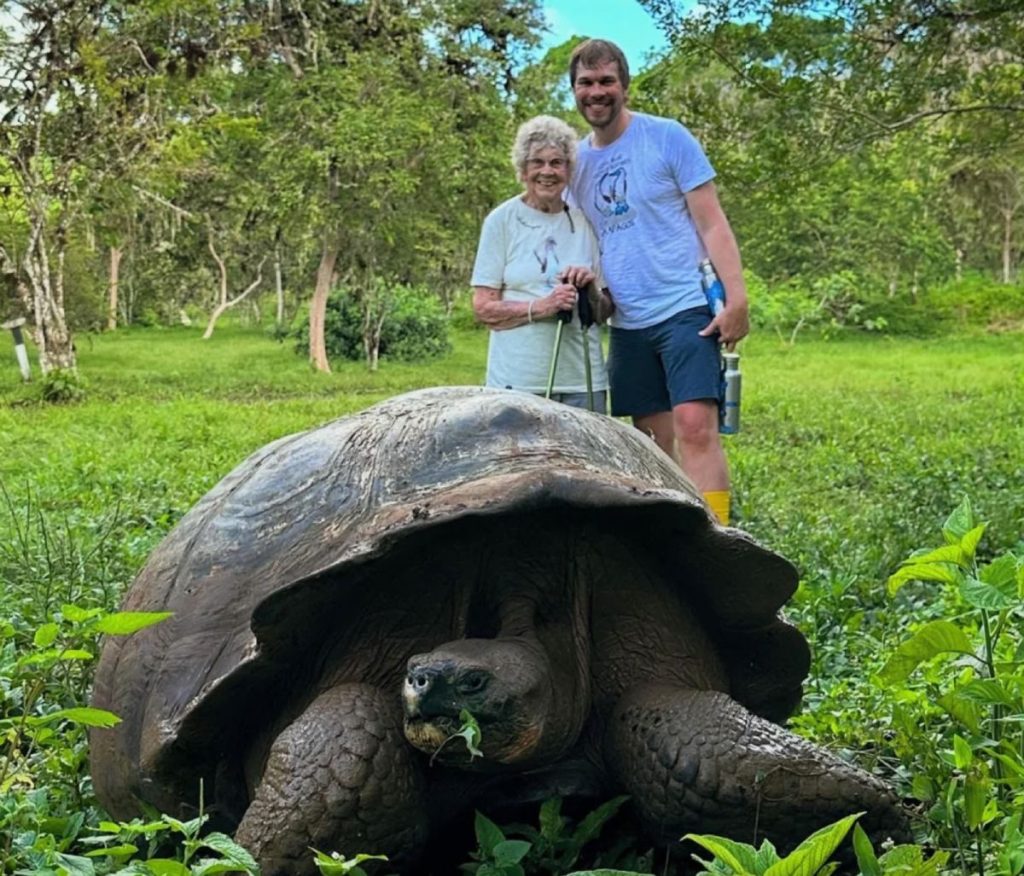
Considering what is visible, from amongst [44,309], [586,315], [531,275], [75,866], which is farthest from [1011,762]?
[44,309]

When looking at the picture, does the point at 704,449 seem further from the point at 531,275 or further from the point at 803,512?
the point at 803,512

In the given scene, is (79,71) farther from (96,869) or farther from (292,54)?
(96,869)

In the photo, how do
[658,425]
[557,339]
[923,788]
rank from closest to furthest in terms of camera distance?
[923,788], [557,339], [658,425]

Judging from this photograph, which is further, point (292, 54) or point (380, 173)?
point (292, 54)

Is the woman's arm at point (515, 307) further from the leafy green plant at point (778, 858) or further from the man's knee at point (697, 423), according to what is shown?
the leafy green plant at point (778, 858)

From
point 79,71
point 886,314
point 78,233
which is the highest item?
point 79,71

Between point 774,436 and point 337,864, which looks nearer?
point 337,864

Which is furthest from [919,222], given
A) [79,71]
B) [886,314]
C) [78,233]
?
[79,71]

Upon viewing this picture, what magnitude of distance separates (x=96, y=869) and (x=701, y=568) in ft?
2.91

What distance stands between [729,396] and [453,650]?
2.29 metres

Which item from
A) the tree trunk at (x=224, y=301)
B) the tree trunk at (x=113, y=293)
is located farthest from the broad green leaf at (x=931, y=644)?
the tree trunk at (x=113, y=293)

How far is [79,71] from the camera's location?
1190cm

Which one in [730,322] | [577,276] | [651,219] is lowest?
[730,322]

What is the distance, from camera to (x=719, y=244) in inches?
138
